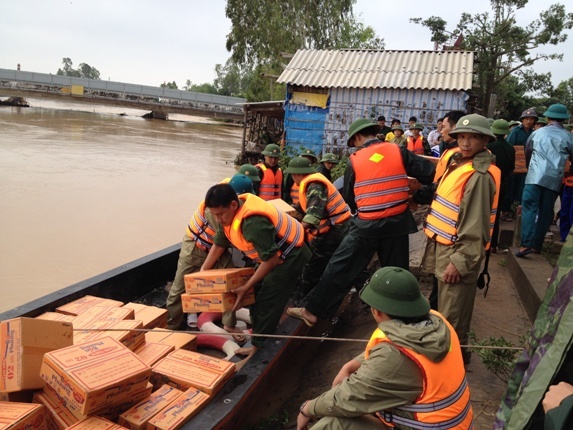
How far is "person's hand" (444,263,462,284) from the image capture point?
2605 millimetres

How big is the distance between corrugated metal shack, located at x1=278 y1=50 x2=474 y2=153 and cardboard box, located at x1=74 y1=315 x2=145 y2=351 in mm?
8762

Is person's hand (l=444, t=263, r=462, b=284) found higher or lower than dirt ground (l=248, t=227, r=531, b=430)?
higher

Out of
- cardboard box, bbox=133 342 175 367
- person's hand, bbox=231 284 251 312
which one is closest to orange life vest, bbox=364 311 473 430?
person's hand, bbox=231 284 251 312

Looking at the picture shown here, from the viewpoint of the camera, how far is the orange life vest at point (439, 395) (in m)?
1.64

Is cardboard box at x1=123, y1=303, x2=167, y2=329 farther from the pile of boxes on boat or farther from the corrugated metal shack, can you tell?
the corrugated metal shack

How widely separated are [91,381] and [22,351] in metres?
0.42

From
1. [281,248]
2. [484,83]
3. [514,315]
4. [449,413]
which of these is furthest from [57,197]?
[484,83]

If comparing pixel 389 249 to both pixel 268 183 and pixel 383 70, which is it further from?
pixel 383 70

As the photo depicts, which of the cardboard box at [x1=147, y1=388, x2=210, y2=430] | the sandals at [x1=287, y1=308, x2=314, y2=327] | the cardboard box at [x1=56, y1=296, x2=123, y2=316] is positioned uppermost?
the cardboard box at [x1=56, y1=296, x2=123, y2=316]

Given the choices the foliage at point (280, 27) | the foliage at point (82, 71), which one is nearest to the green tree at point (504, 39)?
the foliage at point (280, 27)

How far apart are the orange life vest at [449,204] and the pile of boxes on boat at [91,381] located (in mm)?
1474

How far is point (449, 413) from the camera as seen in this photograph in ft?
5.56

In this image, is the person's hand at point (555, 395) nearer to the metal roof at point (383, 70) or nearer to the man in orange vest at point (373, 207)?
the man in orange vest at point (373, 207)

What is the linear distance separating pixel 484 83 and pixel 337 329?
23084 millimetres
